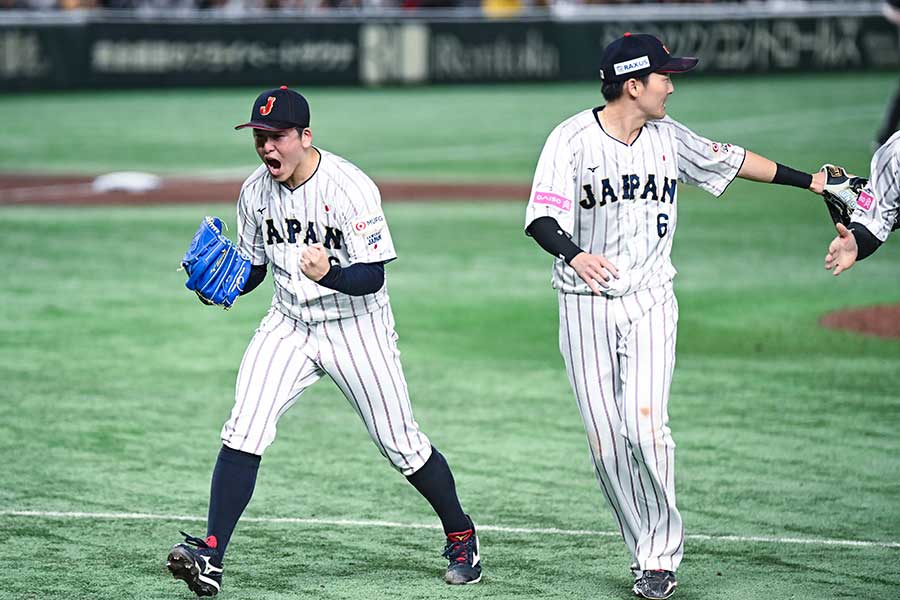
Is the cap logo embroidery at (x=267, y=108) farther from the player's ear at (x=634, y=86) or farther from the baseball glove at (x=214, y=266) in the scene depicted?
the player's ear at (x=634, y=86)

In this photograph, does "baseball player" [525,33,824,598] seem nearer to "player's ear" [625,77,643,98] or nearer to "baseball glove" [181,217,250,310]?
"player's ear" [625,77,643,98]

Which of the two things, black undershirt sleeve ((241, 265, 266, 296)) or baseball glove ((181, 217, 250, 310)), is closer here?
baseball glove ((181, 217, 250, 310))

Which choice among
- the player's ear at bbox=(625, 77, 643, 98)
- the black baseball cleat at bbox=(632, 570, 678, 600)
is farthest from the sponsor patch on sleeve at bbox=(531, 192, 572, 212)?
the black baseball cleat at bbox=(632, 570, 678, 600)

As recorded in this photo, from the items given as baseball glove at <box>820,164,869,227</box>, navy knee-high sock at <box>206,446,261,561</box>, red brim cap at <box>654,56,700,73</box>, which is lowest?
navy knee-high sock at <box>206,446,261,561</box>

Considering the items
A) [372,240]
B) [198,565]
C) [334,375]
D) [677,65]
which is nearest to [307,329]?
[334,375]

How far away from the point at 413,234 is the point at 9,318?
4.85 m

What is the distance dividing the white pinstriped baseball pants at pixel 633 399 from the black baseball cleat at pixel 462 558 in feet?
1.84

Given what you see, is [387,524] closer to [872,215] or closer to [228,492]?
[228,492]

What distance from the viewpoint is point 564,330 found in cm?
573

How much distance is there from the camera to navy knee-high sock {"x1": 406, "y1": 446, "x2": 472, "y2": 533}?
19.2ft

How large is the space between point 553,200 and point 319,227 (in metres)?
0.84

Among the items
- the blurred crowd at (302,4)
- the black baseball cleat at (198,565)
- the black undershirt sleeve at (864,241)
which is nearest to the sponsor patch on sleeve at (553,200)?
the black undershirt sleeve at (864,241)

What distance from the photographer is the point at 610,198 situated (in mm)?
5609

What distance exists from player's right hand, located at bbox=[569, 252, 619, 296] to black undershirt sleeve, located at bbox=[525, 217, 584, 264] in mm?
35
